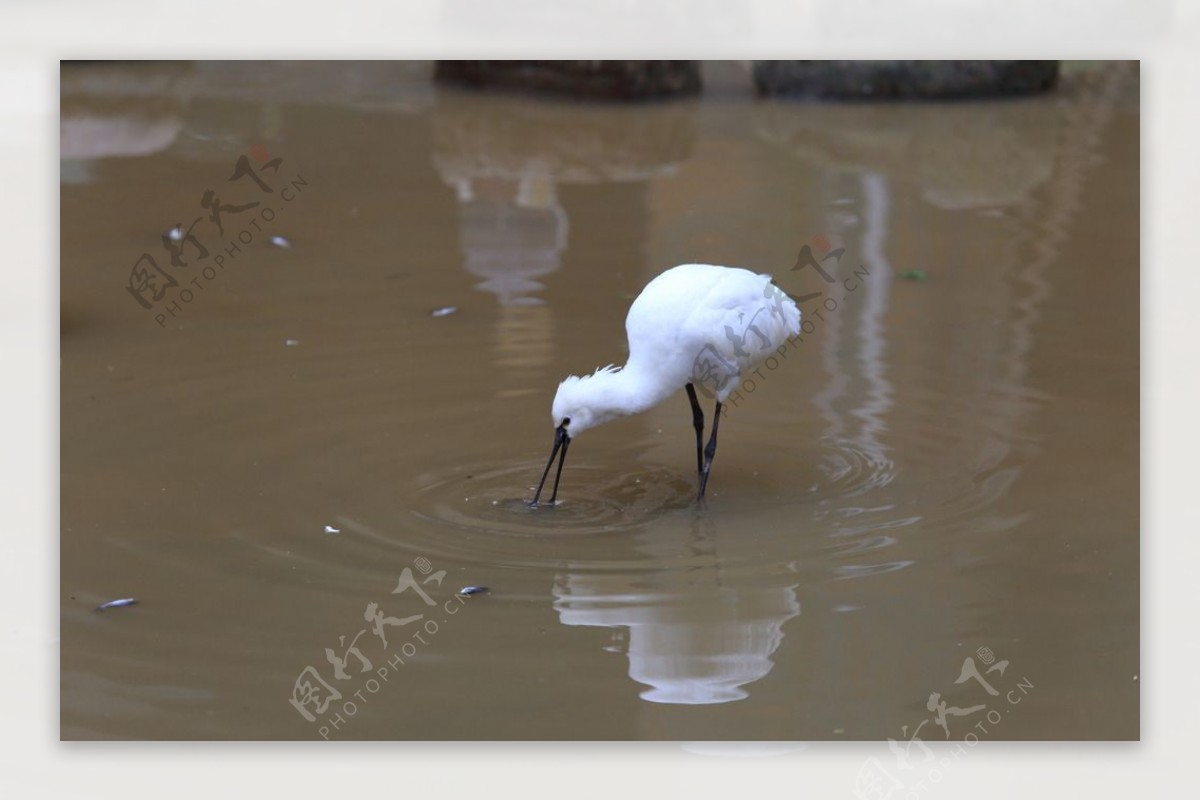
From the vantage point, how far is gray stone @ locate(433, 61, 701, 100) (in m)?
15.2

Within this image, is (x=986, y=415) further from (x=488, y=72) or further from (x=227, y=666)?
(x=488, y=72)

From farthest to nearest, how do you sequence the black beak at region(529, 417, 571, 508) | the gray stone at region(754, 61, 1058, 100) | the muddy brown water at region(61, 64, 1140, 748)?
the gray stone at region(754, 61, 1058, 100), the black beak at region(529, 417, 571, 508), the muddy brown water at region(61, 64, 1140, 748)

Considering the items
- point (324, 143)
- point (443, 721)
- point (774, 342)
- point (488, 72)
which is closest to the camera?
point (443, 721)

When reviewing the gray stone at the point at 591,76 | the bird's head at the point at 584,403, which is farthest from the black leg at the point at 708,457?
the gray stone at the point at 591,76

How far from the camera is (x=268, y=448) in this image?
24.1 feet

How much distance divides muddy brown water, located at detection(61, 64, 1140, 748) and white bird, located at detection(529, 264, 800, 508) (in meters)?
0.46

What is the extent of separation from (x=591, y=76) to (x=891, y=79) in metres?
2.83

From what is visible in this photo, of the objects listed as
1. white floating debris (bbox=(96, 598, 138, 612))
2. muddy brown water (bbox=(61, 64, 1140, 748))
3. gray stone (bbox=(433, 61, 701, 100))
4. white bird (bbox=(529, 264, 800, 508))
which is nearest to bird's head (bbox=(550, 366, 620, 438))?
white bird (bbox=(529, 264, 800, 508))

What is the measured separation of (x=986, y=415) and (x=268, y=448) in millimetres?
3392

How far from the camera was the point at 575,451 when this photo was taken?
7.45 metres

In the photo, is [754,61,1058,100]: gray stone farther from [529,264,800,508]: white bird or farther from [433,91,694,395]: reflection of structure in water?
[529,264,800,508]: white bird

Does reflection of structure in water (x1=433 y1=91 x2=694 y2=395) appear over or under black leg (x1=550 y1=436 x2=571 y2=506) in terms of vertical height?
over

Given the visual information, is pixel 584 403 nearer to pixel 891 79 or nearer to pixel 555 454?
pixel 555 454

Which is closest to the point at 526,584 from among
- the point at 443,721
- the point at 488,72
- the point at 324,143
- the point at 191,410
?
the point at 443,721
